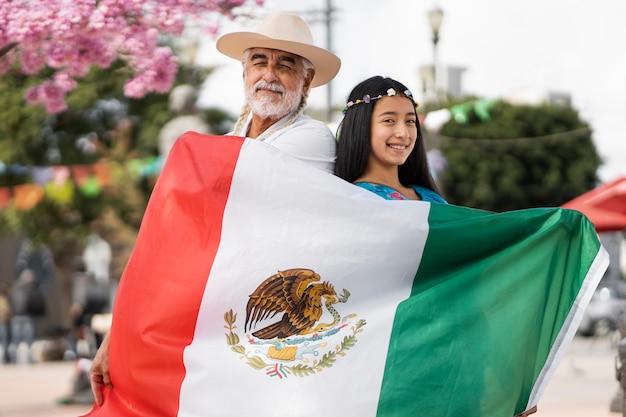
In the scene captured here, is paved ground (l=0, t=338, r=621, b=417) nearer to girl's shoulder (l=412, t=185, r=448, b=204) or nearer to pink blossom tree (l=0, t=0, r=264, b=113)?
pink blossom tree (l=0, t=0, r=264, b=113)

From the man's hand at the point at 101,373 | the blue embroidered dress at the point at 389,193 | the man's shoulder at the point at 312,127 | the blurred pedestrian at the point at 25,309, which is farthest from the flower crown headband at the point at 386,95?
the blurred pedestrian at the point at 25,309

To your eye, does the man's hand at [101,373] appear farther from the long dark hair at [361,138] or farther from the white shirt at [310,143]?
the long dark hair at [361,138]

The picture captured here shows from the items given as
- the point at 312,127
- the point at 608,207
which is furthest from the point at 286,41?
the point at 608,207

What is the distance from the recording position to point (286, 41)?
16.5 feet

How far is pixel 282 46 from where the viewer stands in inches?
200

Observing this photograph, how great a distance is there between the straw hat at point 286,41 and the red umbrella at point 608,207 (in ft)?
22.4

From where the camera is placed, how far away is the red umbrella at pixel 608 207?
37.7 feet

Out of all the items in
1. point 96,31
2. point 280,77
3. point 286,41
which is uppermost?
point 96,31

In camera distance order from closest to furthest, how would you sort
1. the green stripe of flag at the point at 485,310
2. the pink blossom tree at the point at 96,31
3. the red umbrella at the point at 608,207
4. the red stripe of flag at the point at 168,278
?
the green stripe of flag at the point at 485,310
the red stripe of flag at the point at 168,278
the pink blossom tree at the point at 96,31
the red umbrella at the point at 608,207

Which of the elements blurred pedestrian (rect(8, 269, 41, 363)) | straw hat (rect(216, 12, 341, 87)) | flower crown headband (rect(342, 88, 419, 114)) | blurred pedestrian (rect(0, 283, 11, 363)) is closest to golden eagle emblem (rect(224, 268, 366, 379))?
flower crown headband (rect(342, 88, 419, 114))

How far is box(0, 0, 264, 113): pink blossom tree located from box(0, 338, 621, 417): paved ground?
6.34 meters

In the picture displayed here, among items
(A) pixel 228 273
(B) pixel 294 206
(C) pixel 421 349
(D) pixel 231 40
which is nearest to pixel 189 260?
(A) pixel 228 273

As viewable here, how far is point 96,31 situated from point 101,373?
2234 millimetres

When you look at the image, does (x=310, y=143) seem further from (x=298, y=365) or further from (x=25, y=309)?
(x=25, y=309)
